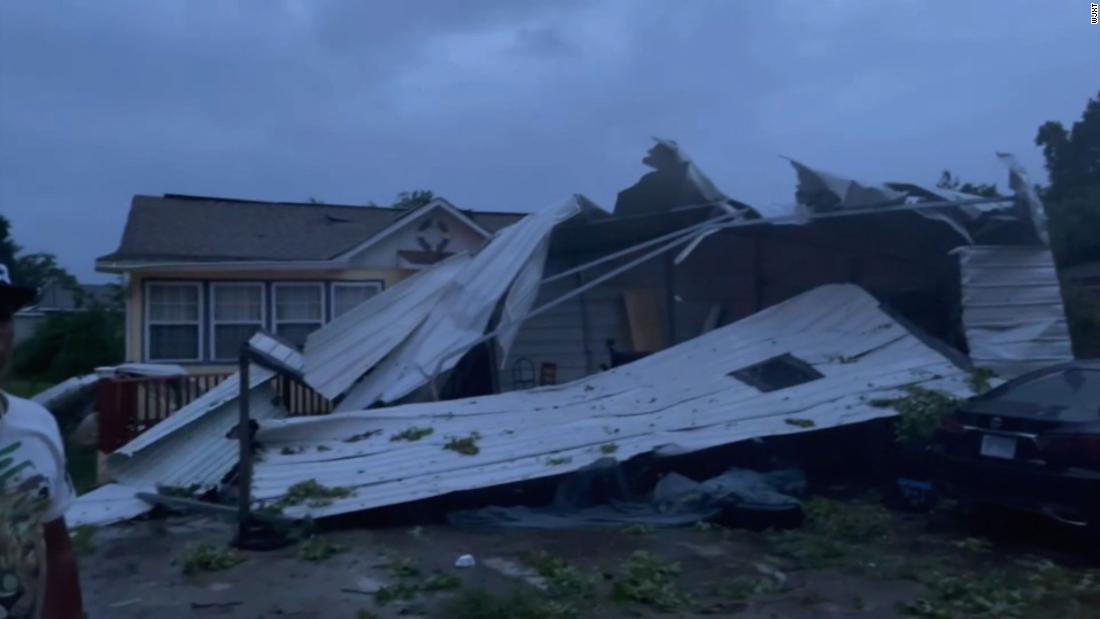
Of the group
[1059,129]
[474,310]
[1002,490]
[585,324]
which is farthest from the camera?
[1059,129]

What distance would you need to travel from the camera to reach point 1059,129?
35.5 metres

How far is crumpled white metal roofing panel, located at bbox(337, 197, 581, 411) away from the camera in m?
12.3

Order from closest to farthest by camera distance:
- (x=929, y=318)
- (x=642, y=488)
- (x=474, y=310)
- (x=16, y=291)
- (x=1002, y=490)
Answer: (x=16, y=291)
(x=1002, y=490)
(x=642, y=488)
(x=474, y=310)
(x=929, y=318)

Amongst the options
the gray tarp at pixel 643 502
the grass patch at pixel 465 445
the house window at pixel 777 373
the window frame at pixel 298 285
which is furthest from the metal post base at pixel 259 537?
the window frame at pixel 298 285

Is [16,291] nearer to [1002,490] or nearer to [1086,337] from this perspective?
[1002,490]

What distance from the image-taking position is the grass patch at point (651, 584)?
282 inches

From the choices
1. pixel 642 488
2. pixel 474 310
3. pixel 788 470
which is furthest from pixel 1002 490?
pixel 474 310

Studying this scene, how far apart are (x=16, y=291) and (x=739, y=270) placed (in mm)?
13997

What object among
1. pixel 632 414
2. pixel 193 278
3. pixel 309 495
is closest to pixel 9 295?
pixel 309 495

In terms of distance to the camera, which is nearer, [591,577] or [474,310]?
[591,577]

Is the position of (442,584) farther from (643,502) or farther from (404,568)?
(643,502)

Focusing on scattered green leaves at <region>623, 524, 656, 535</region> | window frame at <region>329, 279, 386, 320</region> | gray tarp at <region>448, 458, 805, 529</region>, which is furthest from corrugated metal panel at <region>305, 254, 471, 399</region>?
window frame at <region>329, 279, 386, 320</region>

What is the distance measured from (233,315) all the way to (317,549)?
12.7 m

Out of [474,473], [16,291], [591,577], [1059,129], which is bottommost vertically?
[591,577]
